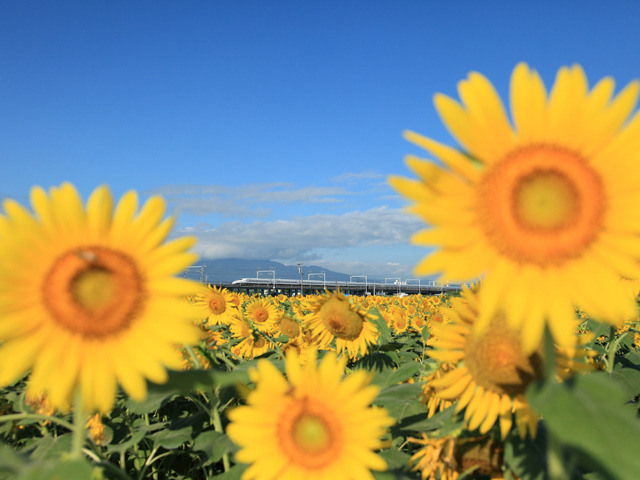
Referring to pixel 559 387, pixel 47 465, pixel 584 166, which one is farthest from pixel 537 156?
pixel 47 465

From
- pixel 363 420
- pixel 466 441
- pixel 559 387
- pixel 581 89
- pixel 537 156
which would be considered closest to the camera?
pixel 559 387

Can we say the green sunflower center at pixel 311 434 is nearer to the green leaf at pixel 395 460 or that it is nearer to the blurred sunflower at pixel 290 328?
the green leaf at pixel 395 460

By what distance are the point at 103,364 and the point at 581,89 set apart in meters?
1.64

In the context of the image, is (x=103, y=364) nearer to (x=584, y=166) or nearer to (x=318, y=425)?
(x=318, y=425)

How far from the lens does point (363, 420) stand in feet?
6.12

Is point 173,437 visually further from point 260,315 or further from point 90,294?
point 260,315

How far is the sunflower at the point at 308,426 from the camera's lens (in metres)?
1.84

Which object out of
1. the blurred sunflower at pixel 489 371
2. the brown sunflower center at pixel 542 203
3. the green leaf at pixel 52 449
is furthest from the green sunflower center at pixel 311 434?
the green leaf at pixel 52 449

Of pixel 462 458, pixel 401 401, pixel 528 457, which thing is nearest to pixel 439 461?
pixel 462 458

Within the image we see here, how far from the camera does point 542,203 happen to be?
1.53m

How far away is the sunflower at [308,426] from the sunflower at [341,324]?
3.17 meters

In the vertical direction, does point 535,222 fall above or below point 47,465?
above

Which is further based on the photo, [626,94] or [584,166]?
[584,166]

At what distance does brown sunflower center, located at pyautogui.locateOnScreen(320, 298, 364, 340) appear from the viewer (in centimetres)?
509
